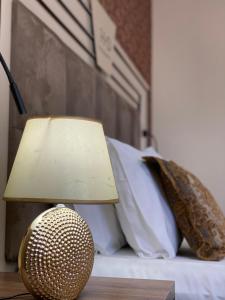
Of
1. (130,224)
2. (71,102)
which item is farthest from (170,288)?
(71,102)

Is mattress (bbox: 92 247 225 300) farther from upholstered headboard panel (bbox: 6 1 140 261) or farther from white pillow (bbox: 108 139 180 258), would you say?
upholstered headboard panel (bbox: 6 1 140 261)

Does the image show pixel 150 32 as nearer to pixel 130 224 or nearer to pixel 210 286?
pixel 130 224

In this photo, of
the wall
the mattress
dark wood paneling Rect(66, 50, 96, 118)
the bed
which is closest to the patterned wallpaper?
the wall

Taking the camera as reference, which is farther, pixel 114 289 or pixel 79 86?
pixel 79 86

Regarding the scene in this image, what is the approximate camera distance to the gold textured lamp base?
90cm

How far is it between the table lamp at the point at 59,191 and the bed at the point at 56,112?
377mm

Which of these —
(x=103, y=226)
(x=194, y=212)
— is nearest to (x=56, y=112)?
(x=103, y=226)

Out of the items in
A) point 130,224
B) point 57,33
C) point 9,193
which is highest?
point 57,33

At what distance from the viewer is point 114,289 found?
107cm

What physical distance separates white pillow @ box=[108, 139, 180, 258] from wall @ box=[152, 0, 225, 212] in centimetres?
185

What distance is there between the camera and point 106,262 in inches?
57.6

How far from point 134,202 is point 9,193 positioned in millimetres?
725

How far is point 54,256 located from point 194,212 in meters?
0.78

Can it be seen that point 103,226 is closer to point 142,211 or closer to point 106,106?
point 142,211
